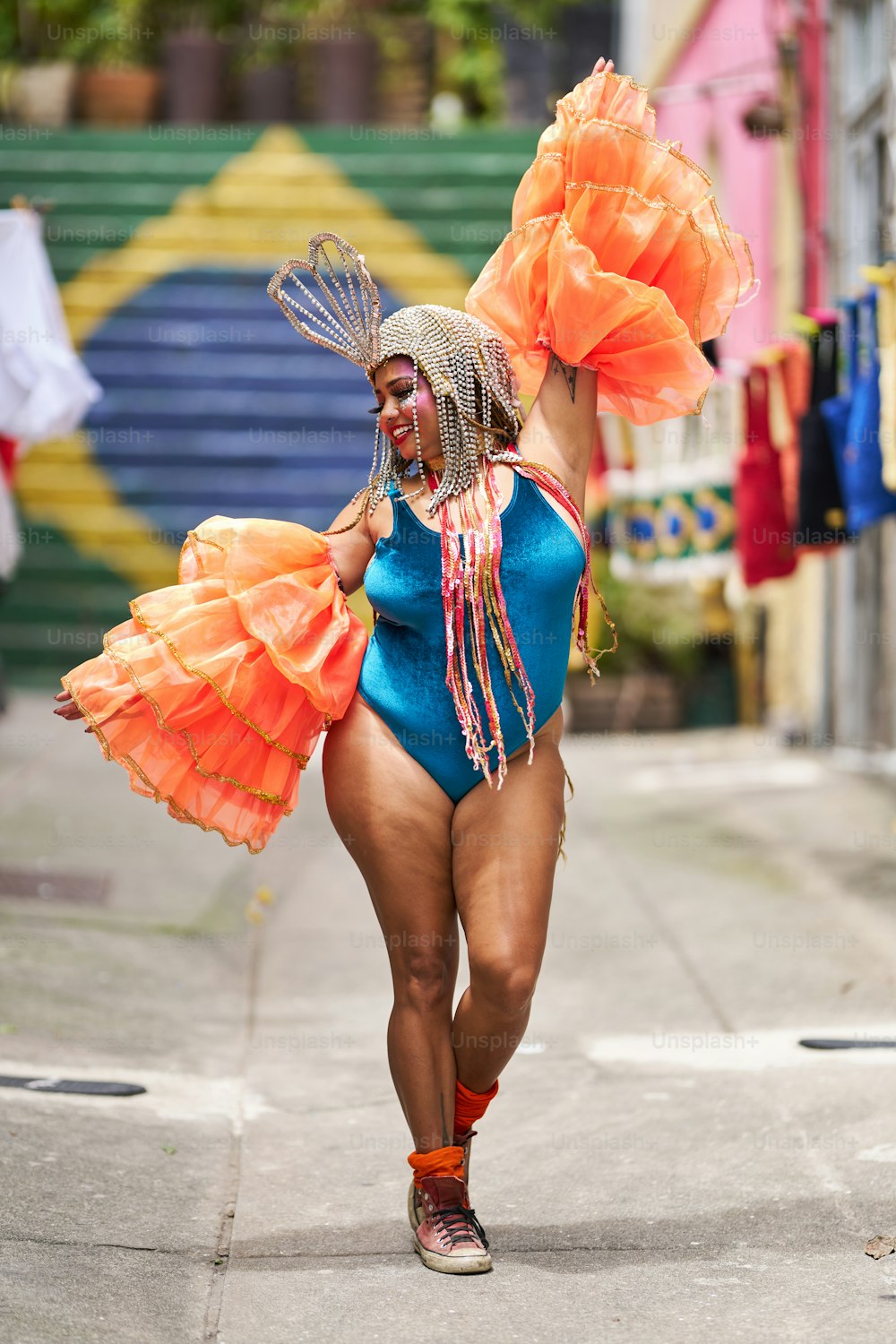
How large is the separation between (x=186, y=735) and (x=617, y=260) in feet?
4.39

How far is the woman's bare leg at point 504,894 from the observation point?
11.0ft

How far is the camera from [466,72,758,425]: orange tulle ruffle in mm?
3449

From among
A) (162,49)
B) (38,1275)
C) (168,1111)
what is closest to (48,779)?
(168,1111)

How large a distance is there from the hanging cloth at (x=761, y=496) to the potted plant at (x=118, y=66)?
8178 millimetres

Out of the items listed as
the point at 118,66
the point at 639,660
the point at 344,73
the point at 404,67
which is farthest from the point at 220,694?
the point at 404,67

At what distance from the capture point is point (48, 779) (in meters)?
9.05

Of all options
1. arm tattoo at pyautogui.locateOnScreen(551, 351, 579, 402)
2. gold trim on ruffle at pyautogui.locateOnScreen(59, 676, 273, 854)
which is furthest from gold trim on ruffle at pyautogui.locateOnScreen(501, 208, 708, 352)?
gold trim on ruffle at pyautogui.locateOnScreen(59, 676, 273, 854)

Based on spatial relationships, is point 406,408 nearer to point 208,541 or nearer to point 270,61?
point 208,541

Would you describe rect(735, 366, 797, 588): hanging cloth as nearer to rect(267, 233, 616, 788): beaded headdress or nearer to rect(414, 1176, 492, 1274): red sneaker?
rect(267, 233, 616, 788): beaded headdress

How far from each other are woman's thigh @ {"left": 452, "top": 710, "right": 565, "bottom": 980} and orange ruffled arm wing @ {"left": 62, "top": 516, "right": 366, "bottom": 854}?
0.38m

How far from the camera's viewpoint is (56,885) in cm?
716

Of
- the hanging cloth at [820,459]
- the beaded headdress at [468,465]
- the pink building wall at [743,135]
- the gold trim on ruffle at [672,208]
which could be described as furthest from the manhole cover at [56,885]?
the pink building wall at [743,135]

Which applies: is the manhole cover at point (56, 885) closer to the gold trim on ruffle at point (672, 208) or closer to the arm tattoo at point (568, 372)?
the arm tattoo at point (568, 372)

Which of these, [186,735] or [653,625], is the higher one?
[186,735]
